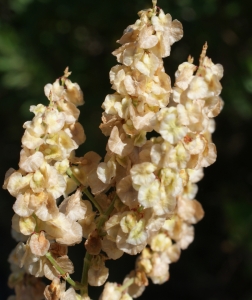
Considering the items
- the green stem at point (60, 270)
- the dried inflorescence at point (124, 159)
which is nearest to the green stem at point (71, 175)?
the dried inflorescence at point (124, 159)

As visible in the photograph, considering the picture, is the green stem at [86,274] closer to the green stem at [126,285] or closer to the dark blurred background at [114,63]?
the green stem at [126,285]

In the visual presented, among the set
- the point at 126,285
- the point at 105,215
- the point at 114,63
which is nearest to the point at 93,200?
the point at 105,215

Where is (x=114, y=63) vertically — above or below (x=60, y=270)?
above

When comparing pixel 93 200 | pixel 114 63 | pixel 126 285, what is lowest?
pixel 126 285

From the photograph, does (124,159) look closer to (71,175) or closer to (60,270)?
(71,175)

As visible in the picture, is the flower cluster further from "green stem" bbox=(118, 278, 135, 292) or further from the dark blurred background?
the dark blurred background

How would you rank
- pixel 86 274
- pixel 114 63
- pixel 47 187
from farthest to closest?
pixel 114 63 < pixel 86 274 < pixel 47 187

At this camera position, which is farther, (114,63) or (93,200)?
(114,63)
